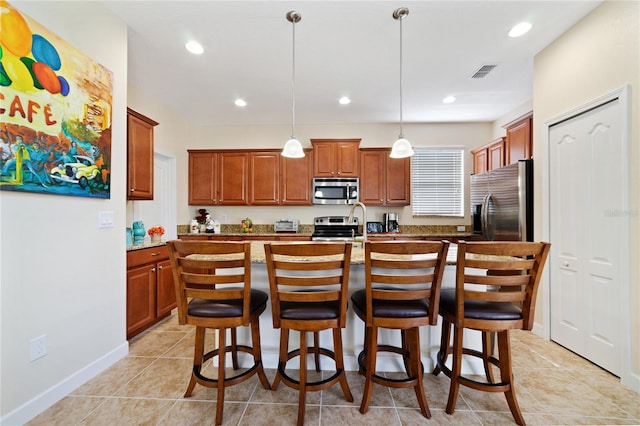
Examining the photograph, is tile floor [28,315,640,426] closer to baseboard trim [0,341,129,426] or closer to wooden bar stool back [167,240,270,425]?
baseboard trim [0,341,129,426]

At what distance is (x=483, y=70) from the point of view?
118 inches

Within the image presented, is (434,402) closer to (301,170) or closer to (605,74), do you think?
(605,74)

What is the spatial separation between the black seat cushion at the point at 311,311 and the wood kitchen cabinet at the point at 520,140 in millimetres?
3017

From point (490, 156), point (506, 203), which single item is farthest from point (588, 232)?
point (490, 156)

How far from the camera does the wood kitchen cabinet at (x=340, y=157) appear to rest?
4355 mm

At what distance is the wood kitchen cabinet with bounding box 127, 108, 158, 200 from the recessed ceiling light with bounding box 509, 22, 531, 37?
363cm

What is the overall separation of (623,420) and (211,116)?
17.8 ft

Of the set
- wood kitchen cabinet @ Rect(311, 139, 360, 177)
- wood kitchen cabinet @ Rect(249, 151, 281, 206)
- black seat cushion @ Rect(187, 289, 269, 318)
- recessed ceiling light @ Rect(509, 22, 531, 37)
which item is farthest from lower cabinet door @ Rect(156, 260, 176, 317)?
recessed ceiling light @ Rect(509, 22, 531, 37)

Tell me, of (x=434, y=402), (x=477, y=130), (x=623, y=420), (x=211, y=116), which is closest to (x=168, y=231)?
(x=211, y=116)

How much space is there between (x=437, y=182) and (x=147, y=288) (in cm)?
462

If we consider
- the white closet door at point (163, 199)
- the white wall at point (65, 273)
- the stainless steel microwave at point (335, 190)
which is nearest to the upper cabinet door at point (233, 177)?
the white closet door at point (163, 199)

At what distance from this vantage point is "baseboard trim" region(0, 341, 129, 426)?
1.48 meters

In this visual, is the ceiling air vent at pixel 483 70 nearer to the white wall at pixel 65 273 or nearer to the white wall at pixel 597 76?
the white wall at pixel 597 76

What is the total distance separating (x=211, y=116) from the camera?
14.3ft
